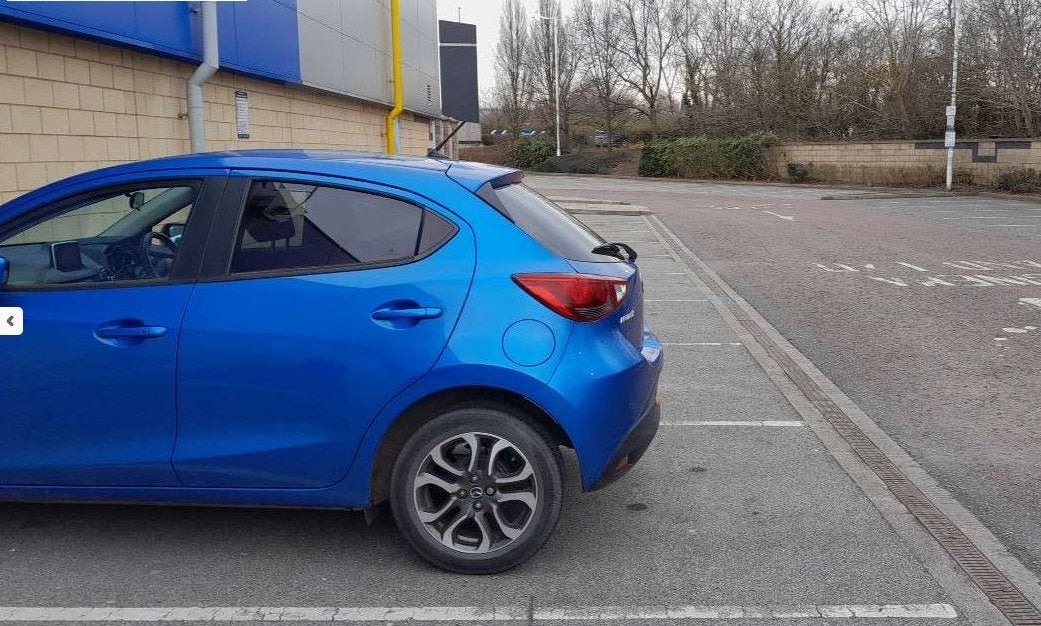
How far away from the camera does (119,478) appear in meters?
4.22

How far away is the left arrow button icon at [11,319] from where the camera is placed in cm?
416

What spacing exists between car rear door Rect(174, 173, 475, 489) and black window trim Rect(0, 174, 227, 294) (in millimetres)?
71

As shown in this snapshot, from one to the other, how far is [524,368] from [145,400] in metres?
1.47

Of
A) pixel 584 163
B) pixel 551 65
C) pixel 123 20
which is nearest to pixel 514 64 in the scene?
pixel 551 65

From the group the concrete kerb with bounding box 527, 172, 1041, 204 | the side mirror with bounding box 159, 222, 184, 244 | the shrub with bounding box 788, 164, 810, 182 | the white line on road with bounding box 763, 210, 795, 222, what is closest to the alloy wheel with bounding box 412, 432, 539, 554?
the side mirror with bounding box 159, 222, 184, 244

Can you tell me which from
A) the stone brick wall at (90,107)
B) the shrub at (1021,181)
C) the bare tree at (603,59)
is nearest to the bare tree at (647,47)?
the bare tree at (603,59)

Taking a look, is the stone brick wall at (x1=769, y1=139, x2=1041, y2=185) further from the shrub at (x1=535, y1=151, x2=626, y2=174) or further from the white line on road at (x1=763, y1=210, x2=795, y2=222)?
the white line on road at (x1=763, y1=210, x2=795, y2=222)

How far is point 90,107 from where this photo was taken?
10.5 metres

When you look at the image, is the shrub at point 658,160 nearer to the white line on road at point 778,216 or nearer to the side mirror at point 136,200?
the white line on road at point 778,216

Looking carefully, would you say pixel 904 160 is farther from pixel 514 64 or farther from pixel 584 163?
pixel 514 64

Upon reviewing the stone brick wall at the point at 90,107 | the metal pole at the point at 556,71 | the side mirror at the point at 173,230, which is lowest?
the side mirror at the point at 173,230

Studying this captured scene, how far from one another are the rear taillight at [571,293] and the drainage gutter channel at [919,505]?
1766mm

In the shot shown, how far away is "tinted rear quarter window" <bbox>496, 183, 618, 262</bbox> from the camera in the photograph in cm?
434

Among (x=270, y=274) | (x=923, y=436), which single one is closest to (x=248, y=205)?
(x=270, y=274)
